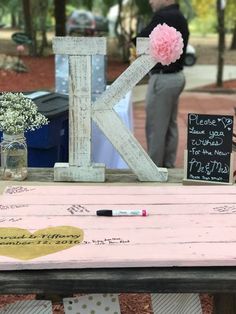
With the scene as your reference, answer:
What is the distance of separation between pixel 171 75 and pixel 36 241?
11.1ft

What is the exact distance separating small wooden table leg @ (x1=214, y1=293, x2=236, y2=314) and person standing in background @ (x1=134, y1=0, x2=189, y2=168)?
8.17ft

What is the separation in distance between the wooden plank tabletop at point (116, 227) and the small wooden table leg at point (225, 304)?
49 centimetres

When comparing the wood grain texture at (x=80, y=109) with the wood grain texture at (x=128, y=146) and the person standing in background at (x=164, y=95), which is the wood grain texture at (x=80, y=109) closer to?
the wood grain texture at (x=128, y=146)

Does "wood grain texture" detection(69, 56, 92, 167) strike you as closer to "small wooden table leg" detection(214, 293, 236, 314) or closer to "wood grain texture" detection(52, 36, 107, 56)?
"wood grain texture" detection(52, 36, 107, 56)

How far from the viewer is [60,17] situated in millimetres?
16203

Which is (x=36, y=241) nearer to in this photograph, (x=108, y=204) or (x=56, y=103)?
(x=108, y=204)

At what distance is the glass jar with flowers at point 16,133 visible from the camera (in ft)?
8.19

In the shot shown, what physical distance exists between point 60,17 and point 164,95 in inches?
467

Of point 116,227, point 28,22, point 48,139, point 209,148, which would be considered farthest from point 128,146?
point 28,22

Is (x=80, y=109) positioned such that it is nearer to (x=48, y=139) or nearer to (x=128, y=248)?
(x=128, y=248)

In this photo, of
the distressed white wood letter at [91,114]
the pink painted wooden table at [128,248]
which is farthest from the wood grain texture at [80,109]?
the pink painted wooden table at [128,248]

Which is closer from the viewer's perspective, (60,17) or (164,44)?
(164,44)

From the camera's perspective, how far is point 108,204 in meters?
2.11

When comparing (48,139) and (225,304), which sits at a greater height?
(48,139)
